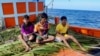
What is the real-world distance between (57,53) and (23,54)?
1032 mm

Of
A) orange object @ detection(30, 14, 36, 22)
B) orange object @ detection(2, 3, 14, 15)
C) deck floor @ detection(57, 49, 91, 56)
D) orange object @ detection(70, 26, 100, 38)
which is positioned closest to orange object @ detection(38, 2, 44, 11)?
orange object @ detection(30, 14, 36, 22)

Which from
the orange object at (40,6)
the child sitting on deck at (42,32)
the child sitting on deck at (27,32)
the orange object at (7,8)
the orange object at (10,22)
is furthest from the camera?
the orange object at (40,6)

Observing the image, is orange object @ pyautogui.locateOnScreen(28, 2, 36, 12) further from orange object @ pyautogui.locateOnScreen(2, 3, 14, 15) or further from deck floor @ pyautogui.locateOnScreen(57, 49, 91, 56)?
deck floor @ pyautogui.locateOnScreen(57, 49, 91, 56)

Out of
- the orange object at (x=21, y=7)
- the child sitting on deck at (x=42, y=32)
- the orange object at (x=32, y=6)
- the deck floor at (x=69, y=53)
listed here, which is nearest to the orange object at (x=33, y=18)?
the orange object at (x=32, y=6)


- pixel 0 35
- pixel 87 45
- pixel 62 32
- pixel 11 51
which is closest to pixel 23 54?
pixel 11 51

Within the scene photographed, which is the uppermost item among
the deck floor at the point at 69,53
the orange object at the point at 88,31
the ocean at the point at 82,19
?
the deck floor at the point at 69,53

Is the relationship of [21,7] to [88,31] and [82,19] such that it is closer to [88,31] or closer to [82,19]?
[88,31]

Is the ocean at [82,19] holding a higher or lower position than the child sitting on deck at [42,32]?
lower

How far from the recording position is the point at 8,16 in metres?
10.7

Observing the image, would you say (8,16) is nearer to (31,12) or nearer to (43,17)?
(31,12)

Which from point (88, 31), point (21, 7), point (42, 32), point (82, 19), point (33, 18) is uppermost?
point (21, 7)

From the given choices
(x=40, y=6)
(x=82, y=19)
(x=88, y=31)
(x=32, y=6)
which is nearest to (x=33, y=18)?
(x=32, y=6)

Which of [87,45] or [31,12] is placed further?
[31,12]

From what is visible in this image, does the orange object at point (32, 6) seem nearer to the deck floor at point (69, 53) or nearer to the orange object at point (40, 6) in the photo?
the orange object at point (40, 6)
